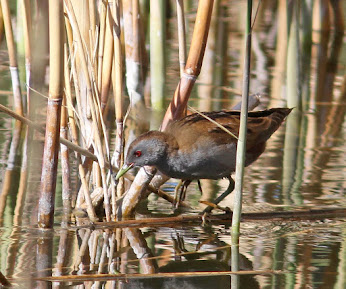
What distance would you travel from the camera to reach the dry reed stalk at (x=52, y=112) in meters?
3.45

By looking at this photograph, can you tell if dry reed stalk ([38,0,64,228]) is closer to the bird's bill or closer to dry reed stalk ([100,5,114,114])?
the bird's bill

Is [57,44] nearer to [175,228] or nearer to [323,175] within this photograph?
[175,228]

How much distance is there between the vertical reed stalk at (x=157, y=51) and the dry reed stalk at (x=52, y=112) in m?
2.50

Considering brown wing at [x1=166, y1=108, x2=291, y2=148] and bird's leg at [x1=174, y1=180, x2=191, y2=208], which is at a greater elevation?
brown wing at [x1=166, y1=108, x2=291, y2=148]

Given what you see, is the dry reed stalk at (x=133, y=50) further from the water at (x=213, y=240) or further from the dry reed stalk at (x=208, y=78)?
the water at (x=213, y=240)

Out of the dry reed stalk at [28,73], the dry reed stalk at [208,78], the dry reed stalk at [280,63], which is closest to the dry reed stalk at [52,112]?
the dry reed stalk at [28,73]

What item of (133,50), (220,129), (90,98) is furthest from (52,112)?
Result: (133,50)

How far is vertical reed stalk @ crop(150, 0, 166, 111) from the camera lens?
6.08 meters

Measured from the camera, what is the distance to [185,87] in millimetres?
4254

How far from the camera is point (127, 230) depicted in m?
4.05

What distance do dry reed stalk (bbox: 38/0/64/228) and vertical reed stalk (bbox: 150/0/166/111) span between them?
2502 mm

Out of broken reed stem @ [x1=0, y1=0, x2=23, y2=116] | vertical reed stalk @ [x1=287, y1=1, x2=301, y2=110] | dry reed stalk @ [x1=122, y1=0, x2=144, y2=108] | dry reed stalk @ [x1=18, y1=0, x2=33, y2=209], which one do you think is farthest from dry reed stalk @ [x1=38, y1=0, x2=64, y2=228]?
vertical reed stalk @ [x1=287, y1=1, x2=301, y2=110]

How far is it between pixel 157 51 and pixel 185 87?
82.2 inches

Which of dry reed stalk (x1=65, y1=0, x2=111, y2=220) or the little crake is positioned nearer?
dry reed stalk (x1=65, y1=0, x2=111, y2=220)
